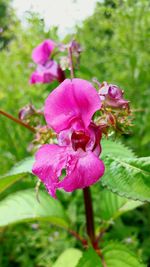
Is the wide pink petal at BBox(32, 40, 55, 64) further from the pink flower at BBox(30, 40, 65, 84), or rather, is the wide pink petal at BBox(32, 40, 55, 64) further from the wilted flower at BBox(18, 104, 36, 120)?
the wilted flower at BBox(18, 104, 36, 120)

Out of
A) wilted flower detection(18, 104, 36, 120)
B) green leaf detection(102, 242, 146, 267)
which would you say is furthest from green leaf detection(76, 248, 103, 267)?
wilted flower detection(18, 104, 36, 120)

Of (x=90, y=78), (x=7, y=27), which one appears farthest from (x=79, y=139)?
(x=7, y=27)

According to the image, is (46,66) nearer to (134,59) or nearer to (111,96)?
(111,96)

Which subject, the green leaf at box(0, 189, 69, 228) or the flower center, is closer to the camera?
the flower center

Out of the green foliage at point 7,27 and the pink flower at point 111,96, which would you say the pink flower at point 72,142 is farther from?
the green foliage at point 7,27

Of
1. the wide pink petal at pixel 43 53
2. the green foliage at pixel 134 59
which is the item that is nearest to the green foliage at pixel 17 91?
the green foliage at pixel 134 59

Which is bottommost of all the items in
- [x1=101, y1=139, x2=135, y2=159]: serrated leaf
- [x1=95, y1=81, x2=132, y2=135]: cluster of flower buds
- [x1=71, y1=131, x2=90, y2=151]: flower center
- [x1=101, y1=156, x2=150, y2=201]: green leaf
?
[x1=101, y1=139, x2=135, y2=159]: serrated leaf
